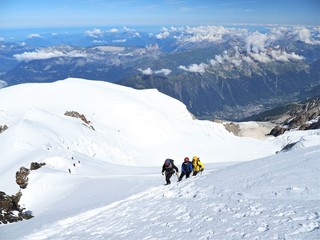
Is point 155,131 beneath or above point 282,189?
above

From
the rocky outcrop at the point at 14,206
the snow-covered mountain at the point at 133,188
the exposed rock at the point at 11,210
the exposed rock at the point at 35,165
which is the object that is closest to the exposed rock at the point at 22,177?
the rocky outcrop at the point at 14,206

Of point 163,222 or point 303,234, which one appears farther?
point 163,222

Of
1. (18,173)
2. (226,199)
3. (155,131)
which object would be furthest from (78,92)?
(226,199)

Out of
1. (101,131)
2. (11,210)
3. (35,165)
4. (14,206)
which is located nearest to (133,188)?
(11,210)

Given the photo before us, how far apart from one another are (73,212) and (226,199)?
10170 mm

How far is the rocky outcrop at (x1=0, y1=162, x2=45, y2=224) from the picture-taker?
24766 millimetres

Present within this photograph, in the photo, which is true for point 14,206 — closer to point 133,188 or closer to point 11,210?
point 11,210

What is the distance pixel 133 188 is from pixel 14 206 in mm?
10025

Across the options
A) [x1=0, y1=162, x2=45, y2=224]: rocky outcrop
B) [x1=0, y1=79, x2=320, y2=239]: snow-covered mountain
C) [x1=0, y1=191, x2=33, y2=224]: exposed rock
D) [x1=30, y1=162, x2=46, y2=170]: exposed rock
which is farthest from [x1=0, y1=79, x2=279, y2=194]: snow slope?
[x1=0, y1=191, x2=33, y2=224]: exposed rock

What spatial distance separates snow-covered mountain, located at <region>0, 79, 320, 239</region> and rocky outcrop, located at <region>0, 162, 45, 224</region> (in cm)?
61

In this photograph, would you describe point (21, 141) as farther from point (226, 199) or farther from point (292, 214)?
point (292, 214)

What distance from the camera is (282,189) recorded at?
53.8 feet

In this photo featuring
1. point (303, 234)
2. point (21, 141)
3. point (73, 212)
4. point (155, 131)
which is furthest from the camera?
point (155, 131)

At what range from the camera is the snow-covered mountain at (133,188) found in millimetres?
13969
